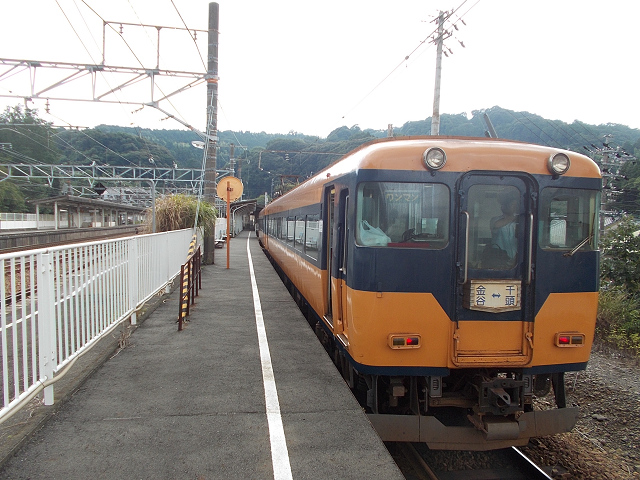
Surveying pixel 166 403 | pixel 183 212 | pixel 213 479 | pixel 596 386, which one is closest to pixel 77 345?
pixel 166 403

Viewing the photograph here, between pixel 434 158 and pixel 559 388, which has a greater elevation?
pixel 434 158

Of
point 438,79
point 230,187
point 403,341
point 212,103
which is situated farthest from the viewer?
point 438,79

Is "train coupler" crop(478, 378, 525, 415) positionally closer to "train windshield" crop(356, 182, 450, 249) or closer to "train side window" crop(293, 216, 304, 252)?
"train windshield" crop(356, 182, 450, 249)

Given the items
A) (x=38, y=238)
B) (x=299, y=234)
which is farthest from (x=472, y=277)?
(x=38, y=238)

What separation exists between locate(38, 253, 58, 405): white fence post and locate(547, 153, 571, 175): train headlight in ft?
14.2

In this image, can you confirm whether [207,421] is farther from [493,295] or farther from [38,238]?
[38,238]

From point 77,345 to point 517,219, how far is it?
13.6ft

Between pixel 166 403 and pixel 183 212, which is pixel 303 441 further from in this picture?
pixel 183 212

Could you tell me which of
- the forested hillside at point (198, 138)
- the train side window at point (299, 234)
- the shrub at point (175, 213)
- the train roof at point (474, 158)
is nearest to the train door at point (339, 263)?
the train roof at point (474, 158)

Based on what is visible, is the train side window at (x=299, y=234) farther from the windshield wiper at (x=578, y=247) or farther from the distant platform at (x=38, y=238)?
the distant platform at (x=38, y=238)

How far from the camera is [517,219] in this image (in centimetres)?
427

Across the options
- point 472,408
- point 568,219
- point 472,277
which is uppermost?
point 568,219

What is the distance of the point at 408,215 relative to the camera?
4262 mm

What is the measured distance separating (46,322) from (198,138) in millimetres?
41803
